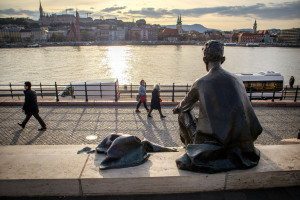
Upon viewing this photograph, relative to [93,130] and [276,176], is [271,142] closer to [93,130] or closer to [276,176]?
[276,176]

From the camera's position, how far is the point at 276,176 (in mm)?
2531

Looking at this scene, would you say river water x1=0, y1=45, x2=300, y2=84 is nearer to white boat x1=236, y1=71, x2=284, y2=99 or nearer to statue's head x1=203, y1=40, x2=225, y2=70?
white boat x1=236, y1=71, x2=284, y2=99

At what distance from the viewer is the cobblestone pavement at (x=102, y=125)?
612 cm

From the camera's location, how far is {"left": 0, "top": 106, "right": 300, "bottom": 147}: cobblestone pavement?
6.12m

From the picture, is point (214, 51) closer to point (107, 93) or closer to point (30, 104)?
point (30, 104)

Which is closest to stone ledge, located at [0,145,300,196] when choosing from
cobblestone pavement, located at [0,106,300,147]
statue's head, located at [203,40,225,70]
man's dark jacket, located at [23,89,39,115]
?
statue's head, located at [203,40,225,70]

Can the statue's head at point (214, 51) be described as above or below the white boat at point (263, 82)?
above

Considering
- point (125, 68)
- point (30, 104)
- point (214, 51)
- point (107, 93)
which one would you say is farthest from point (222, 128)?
point (125, 68)

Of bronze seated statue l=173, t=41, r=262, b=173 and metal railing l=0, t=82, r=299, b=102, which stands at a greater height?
bronze seated statue l=173, t=41, r=262, b=173

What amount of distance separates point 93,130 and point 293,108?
7919mm

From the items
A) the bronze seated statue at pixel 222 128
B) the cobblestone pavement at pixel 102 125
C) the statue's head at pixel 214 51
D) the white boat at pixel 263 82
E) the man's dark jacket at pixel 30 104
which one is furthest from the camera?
the white boat at pixel 263 82

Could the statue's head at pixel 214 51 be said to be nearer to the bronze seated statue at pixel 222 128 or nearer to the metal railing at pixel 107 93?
the bronze seated statue at pixel 222 128

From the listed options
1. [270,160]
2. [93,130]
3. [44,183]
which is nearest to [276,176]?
[270,160]

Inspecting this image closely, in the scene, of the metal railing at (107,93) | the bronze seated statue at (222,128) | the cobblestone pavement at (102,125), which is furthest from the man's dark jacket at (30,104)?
the bronze seated statue at (222,128)
